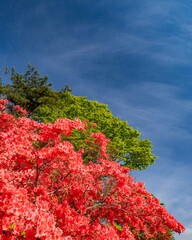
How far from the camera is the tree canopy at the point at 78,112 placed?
3438 cm

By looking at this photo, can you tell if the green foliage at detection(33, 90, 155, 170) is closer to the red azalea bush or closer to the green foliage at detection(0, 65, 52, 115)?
the green foliage at detection(0, 65, 52, 115)

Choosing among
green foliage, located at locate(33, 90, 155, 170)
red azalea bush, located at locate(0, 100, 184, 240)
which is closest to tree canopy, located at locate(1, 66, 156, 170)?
green foliage, located at locate(33, 90, 155, 170)

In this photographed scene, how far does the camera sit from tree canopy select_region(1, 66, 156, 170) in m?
34.4

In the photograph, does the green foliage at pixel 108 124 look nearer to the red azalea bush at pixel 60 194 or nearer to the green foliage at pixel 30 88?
the green foliage at pixel 30 88

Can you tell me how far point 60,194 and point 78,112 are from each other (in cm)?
2172

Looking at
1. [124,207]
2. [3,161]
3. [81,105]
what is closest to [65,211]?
[3,161]

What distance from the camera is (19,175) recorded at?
32.9ft

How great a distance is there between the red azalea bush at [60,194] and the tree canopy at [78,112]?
55.1 ft

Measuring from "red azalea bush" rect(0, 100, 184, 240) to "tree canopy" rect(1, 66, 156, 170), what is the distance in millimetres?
16785

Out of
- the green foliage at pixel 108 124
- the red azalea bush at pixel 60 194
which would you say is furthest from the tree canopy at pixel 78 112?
the red azalea bush at pixel 60 194

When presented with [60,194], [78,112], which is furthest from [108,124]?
[60,194]

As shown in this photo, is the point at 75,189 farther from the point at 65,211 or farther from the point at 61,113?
the point at 61,113

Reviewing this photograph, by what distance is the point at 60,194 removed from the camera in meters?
13.6

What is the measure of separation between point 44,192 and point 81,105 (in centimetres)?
2727
